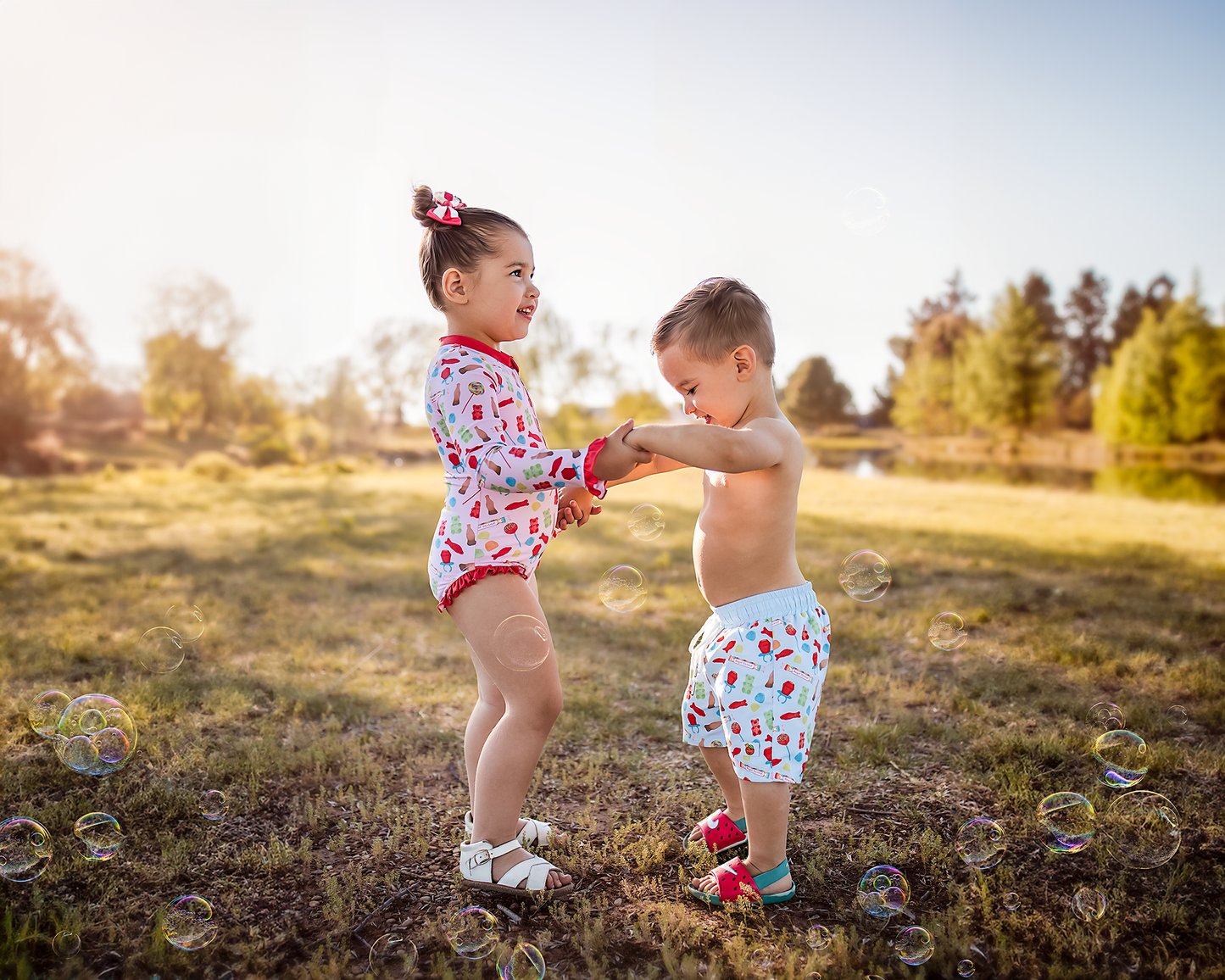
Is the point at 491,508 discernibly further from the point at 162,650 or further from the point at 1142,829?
the point at 162,650

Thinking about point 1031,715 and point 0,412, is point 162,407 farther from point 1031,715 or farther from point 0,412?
point 1031,715

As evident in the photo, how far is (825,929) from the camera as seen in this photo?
229 centimetres

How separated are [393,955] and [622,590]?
5.70ft

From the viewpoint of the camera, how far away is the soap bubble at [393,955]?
215 centimetres

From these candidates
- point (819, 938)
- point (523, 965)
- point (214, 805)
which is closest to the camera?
point (523, 965)

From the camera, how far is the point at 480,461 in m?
2.26

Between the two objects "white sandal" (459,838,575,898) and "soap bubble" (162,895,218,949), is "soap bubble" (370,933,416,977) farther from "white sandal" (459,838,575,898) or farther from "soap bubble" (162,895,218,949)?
"soap bubble" (162,895,218,949)

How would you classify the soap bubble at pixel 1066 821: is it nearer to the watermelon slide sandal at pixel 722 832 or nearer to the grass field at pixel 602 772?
the grass field at pixel 602 772

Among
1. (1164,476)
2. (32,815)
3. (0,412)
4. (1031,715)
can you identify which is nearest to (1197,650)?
(1031,715)

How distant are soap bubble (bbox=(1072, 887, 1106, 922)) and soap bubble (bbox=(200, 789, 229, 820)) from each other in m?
2.96

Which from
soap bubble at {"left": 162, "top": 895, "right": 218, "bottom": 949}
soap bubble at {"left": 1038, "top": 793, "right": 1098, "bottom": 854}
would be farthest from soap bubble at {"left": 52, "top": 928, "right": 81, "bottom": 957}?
soap bubble at {"left": 1038, "top": 793, "right": 1098, "bottom": 854}

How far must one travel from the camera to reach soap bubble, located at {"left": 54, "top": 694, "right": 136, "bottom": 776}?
305cm

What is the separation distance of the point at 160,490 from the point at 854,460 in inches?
872

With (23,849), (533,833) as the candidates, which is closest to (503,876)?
(533,833)
